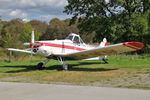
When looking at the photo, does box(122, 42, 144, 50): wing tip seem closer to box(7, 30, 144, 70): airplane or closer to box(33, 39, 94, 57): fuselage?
box(7, 30, 144, 70): airplane

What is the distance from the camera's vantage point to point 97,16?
29781mm

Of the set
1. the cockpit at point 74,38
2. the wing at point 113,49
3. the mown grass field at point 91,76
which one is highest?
the cockpit at point 74,38

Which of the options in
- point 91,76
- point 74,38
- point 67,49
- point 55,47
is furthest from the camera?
point 74,38

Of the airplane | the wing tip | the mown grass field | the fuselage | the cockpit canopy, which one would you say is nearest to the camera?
the mown grass field

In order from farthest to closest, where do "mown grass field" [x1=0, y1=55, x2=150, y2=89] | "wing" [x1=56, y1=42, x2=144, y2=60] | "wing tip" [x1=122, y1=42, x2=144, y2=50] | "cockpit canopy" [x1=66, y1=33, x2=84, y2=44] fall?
"cockpit canopy" [x1=66, y1=33, x2=84, y2=44] → "wing" [x1=56, y1=42, x2=144, y2=60] → "wing tip" [x1=122, y1=42, x2=144, y2=50] → "mown grass field" [x1=0, y1=55, x2=150, y2=89]

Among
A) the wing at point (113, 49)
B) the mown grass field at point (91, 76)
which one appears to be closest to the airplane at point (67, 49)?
the wing at point (113, 49)

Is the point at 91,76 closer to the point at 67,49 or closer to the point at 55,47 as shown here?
the point at 55,47

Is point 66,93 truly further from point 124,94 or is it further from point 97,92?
point 124,94

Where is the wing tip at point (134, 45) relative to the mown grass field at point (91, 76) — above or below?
above

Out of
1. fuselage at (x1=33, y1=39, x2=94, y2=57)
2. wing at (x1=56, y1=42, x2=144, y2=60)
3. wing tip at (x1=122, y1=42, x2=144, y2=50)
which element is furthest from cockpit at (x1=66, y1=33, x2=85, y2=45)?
wing tip at (x1=122, y1=42, x2=144, y2=50)

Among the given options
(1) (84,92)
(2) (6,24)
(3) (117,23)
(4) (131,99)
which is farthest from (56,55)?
(2) (6,24)

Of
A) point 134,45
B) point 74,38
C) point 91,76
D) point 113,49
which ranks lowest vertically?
point 91,76

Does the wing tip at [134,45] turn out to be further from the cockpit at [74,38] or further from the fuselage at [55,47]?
the cockpit at [74,38]

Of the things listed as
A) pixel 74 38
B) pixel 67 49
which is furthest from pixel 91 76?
pixel 74 38
